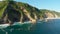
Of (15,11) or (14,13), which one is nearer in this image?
(14,13)

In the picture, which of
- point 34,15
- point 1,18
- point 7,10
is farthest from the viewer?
point 34,15

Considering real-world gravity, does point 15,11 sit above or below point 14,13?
above

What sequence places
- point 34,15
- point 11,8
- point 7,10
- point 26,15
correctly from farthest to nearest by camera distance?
point 34,15, point 26,15, point 11,8, point 7,10

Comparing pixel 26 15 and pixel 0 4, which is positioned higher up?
pixel 0 4

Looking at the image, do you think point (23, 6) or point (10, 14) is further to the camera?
point (23, 6)

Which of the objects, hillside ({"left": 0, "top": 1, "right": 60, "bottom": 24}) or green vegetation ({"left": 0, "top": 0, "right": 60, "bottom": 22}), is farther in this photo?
green vegetation ({"left": 0, "top": 0, "right": 60, "bottom": 22})

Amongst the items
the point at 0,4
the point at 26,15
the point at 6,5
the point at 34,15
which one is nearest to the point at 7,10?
the point at 6,5

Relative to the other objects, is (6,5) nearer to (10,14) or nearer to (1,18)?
(10,14)

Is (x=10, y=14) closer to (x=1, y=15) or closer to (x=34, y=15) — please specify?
(x=1, y=15)

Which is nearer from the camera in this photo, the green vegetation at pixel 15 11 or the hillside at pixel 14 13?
the hillside at pixel 14 13
